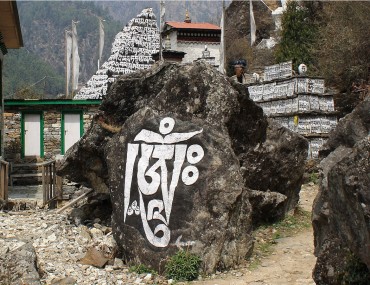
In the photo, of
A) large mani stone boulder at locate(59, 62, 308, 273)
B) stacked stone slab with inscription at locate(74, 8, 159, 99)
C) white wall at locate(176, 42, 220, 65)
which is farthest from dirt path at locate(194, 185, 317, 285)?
white wall at locate(176, 42, 220, 65)

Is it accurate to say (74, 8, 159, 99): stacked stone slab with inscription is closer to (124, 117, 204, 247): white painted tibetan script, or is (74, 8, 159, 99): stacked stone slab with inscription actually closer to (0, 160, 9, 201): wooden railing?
(0, 160, 9, 201): wooden railing

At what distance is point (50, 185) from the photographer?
14180 mm

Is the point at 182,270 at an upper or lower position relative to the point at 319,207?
lower

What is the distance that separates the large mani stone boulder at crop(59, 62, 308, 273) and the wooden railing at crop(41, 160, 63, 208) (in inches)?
143

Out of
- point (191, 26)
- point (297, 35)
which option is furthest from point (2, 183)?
point (191, 26)

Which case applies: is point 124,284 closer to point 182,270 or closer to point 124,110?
point 182,270

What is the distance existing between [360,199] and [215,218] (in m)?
4.32

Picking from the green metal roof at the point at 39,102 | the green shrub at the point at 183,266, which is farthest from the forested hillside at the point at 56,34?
the green shrub at the point at 183,266

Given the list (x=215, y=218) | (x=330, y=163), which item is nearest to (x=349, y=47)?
(x=215, y=218)

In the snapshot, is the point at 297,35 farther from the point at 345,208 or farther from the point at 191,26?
the point at 345,208

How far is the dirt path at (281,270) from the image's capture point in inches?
317

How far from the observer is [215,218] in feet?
28.4

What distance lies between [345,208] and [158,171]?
15.2 feet

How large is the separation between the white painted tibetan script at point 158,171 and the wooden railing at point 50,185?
4.88 m
